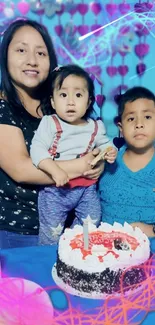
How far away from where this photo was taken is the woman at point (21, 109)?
4.92 ft

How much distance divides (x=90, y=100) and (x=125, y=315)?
2.38ft

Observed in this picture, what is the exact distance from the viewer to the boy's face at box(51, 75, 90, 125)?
4.72 ft

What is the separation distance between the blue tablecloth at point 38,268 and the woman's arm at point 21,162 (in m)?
0.26

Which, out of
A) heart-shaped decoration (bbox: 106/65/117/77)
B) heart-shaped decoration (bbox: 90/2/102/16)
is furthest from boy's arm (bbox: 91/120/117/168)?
heart-shaped decoration (bbox: 90/2/102/16)

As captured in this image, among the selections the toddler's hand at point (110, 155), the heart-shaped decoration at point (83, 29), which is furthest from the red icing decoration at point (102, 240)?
the heart-shaped decoration at point (83, 29)

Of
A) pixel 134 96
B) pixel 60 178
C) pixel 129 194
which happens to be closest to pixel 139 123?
pixel 134 96

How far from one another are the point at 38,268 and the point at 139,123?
1.97ft

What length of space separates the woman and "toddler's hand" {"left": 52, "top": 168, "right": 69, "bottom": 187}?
115 mm

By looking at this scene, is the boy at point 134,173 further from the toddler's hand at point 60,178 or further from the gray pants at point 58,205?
the toddler's hand at point 60,178

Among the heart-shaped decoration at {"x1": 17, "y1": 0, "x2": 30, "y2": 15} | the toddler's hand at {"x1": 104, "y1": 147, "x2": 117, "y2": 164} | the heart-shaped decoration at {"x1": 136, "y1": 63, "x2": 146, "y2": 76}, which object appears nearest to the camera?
the toddler's hand at {"x1": 104, "y1": 147, "x2": 117, "y2": 164}

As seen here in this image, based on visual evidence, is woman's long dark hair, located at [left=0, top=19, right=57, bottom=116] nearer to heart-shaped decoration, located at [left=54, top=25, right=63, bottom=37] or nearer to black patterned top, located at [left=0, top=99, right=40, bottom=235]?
black patterned top, located at [left=0, top=99, right=40, bottom=235]

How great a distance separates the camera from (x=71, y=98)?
144 centimetres

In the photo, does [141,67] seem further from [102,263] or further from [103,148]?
[102,263]

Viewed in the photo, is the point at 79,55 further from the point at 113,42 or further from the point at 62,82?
the point at 62,82
